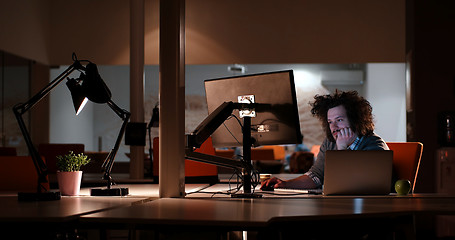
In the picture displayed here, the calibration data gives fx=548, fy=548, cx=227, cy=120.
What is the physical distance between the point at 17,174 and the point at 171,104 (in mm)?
1290

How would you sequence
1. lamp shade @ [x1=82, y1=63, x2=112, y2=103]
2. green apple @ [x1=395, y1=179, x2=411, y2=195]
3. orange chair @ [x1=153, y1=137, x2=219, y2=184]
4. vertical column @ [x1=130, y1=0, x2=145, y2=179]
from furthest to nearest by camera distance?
vertical column @ [x1=130, y1=0, x2=145, y2=179] < orange chair @ [x1=153, y1=137, x2=219, y2=184] < green apple @ [x1=395, y1=179, x2=411, y2=195] < lamp shade @ [x1=82, y1=63, x2=112, y2=103]

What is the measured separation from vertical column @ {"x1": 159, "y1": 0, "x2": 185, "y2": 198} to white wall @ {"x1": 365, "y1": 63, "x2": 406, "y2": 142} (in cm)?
904

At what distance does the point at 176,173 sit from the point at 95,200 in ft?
1.20

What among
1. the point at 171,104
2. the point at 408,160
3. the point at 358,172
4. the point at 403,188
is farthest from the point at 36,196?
the point at 408,160

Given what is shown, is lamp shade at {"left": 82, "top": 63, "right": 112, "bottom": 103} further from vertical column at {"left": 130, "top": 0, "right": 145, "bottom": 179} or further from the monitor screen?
vertical column at {"left": 130, "top": 0, "right": 145, "bottom": 179}

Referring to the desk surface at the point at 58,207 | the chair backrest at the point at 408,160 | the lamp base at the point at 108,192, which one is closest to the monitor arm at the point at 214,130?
the desk surface at the point at 58,207

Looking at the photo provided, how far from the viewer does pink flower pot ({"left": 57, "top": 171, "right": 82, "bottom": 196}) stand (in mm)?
2602

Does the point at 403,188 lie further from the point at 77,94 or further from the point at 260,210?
the point at 77,94

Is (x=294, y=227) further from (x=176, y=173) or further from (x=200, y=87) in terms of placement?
(x=200, y=87)

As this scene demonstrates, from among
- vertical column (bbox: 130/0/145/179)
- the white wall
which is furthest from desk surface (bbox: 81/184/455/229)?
the white wall

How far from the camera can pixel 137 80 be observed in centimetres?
650

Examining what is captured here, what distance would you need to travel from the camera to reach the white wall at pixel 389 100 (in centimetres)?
1099

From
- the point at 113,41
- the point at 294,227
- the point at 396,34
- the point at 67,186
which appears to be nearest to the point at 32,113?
Answer: the point at 113,41

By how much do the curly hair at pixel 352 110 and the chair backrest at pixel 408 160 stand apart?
206 mm
